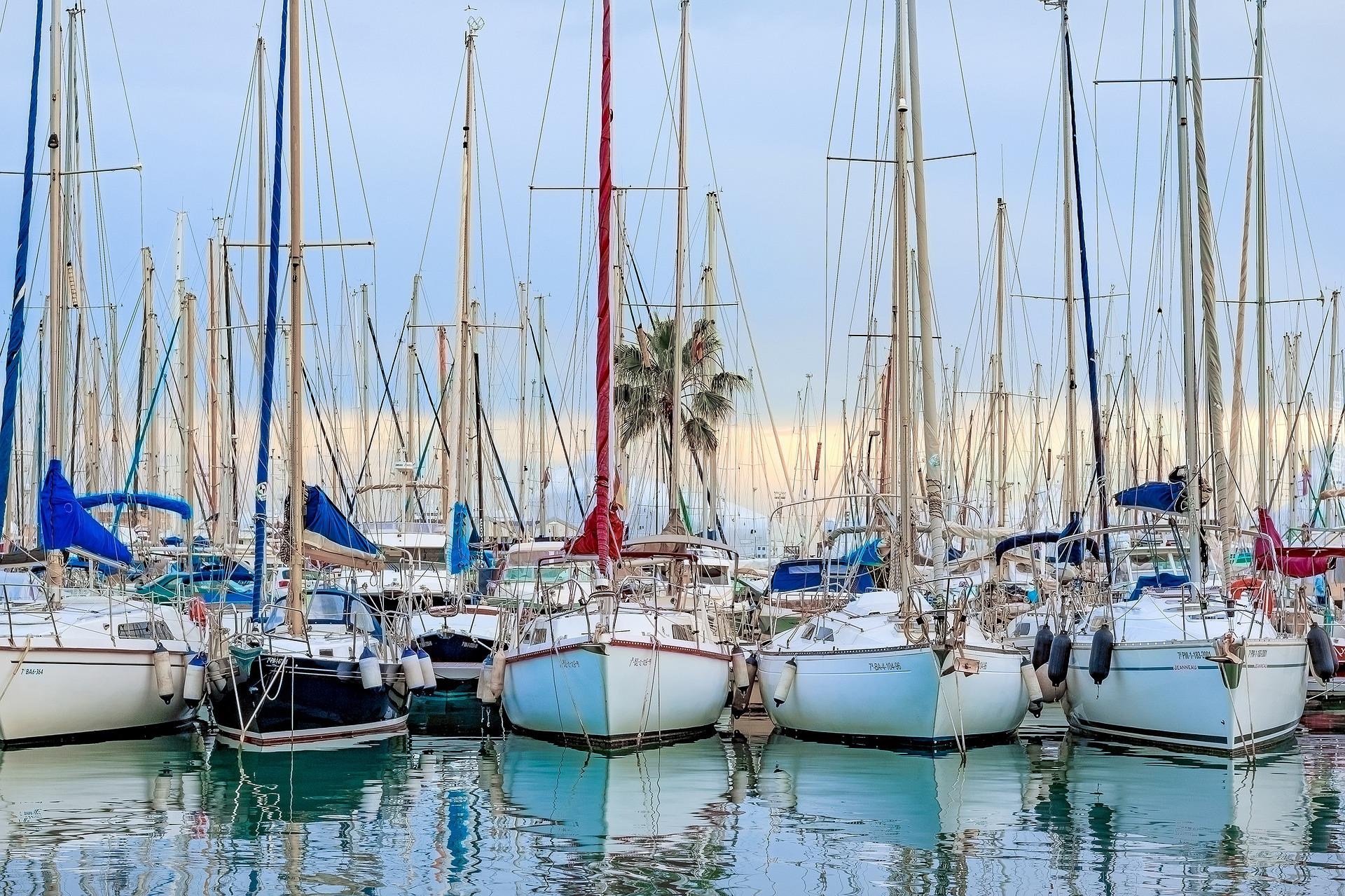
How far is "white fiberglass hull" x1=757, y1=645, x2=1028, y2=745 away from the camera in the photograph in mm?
22156

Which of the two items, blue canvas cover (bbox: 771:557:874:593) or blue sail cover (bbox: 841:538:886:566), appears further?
blue sail cover (bbox: 841:538:886:566)

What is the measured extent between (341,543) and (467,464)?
536 inches

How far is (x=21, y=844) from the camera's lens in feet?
50.1

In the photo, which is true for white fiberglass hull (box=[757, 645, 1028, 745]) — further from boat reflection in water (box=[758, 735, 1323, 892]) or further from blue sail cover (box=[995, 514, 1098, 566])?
blue sail cover (box=[995, 514, 1098, 566])

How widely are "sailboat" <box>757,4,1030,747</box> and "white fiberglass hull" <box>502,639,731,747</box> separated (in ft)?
4.55

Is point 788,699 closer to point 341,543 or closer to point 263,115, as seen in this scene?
point 341,543

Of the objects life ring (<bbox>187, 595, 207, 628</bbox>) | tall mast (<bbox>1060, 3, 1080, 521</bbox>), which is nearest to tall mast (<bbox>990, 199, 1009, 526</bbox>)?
tall mast (<bbox>1060, 3, 1080, 521</bbox>)

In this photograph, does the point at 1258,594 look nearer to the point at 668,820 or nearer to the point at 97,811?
the point at 668,820

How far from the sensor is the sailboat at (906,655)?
22.2 meters

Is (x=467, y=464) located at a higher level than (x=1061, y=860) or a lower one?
higher

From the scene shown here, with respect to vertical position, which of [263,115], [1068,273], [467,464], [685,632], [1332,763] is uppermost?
[263,115]

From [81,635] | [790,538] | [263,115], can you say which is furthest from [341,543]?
[790,538]

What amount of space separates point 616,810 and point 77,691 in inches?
351

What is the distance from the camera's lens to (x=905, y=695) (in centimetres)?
A: 2230
